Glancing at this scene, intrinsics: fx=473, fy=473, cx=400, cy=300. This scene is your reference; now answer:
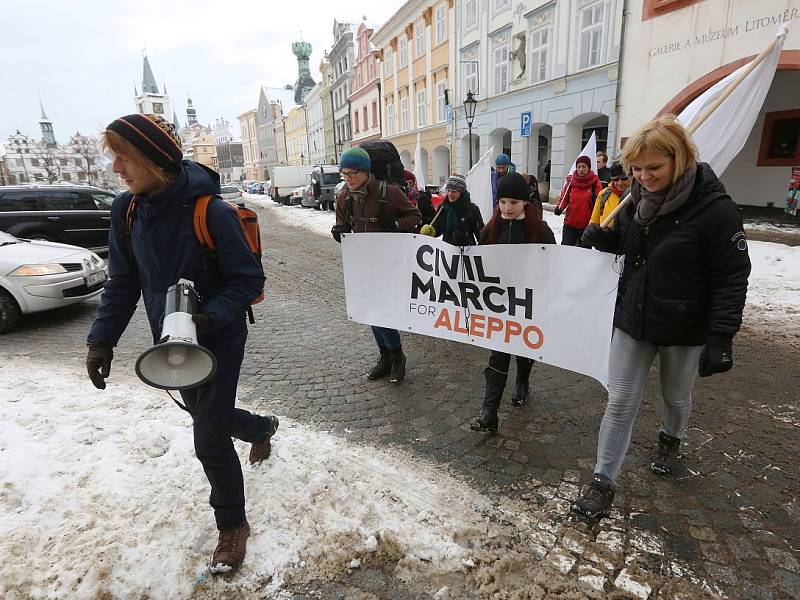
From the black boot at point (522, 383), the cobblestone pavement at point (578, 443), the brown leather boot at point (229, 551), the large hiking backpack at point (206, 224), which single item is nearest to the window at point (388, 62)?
the cobblestone pavement at point (578, 443)

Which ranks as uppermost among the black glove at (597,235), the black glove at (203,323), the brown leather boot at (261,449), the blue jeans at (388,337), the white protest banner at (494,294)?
the black glove at (597,235)

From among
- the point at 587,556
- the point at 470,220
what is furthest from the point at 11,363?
the point at 587,556

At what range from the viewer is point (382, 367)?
4.46 metres

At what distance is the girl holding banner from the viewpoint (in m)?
2.19

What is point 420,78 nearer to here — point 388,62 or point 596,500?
point 388,62

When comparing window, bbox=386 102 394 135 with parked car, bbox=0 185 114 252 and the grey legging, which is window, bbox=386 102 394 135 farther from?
the grey legging

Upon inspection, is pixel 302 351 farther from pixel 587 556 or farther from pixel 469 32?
pixel 469 32

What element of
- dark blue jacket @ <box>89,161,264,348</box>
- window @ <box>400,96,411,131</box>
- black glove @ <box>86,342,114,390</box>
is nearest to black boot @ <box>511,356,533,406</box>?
dark blue jacket @ <box>89,161,264,348</box>

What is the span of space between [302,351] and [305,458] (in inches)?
85.1

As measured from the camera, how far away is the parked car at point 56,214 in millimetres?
10000

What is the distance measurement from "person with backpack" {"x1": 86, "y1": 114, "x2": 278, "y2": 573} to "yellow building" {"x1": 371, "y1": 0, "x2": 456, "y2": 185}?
2549cm

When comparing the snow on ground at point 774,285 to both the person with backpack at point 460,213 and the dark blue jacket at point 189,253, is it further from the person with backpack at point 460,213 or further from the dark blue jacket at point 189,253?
the dark blue jacket at point 189,253

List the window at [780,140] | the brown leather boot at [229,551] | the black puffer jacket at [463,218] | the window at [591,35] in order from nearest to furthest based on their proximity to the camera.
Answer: the brown leather boot at [229,551], the black puffer jacket at [463,218], the window at [780,140], the window at [591,35]

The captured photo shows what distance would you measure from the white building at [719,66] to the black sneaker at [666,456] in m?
11.6
